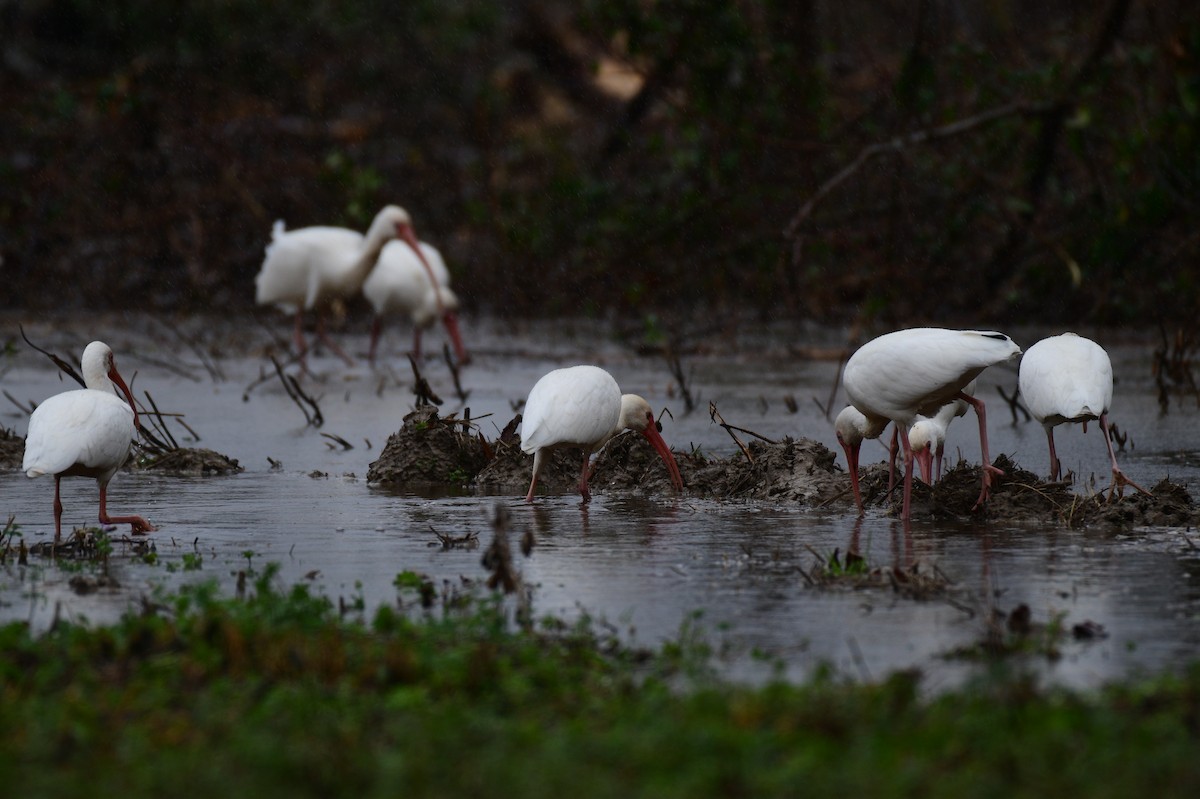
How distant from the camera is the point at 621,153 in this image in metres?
19.7

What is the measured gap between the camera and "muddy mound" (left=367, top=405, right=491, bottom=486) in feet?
28.8

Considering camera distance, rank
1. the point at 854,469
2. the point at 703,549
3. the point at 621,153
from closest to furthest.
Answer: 1. the point at 703,549
2. the point at 854,469
3. the point at 621,153

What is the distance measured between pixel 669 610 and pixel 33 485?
4.37 m

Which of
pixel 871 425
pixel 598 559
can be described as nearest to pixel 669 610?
pixel 598 559

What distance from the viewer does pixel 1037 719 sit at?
3.90 metres

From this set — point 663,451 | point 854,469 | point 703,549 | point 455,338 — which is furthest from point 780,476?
point 455,338

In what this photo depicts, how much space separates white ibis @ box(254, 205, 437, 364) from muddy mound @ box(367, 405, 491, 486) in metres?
8.34

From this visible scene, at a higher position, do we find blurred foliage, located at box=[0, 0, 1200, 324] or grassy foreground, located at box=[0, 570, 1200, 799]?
blurred foliage, located at box=[0, 0, 1200, 324]

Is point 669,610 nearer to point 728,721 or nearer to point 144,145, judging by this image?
point 728,721

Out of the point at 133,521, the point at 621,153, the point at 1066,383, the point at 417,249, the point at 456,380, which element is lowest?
the point at 133,521

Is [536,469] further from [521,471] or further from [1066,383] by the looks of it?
[1066,383]

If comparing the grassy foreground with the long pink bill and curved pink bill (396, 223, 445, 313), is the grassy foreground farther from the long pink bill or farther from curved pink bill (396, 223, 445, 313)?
curved pink bill (396, 223, 445, 313)

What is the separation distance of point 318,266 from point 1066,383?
1057 cm

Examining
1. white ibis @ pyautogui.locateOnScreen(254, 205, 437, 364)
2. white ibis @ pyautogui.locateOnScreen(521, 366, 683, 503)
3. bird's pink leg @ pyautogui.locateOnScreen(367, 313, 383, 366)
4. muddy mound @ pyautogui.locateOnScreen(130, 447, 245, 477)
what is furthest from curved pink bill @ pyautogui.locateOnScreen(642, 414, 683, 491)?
white ibis @ pyautogui.locateOnScreen(254, 205, 437, 364)
